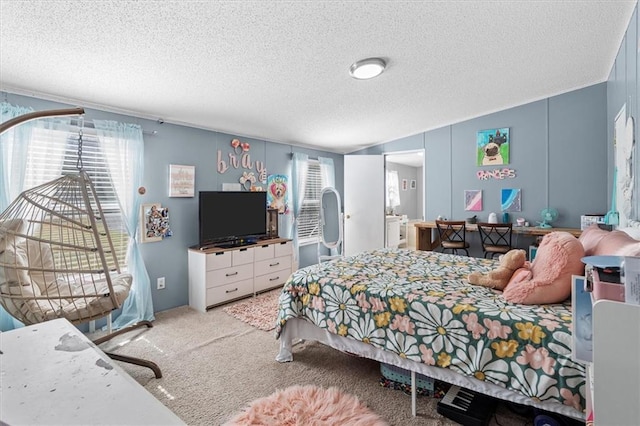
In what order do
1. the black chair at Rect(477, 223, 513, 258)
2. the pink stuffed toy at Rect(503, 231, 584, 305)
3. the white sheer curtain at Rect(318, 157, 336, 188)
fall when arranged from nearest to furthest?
the pink stuffed toy at Rect(503, 231, 584, 305)
the black chair at Rect(477, 223, 513, 258)
the white sheer curtain at Rect(318, 157, 336, 188)

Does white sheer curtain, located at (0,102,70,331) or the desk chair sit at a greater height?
white sheer curtain, located at (0,102,70,331)

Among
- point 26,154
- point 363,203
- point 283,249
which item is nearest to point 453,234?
point 363,203

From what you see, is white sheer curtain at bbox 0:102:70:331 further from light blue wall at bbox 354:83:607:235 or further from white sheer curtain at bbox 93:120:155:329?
light blue wall at bbox 354:83:607:235

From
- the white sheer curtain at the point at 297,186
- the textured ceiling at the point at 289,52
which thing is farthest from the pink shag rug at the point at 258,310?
the textured ceiling at the point at 289,52

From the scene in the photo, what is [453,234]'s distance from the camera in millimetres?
4695

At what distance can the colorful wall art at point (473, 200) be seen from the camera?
4648 mm

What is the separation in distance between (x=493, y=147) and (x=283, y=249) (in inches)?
130

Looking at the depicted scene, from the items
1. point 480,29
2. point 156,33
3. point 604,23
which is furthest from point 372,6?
→ point 604,23

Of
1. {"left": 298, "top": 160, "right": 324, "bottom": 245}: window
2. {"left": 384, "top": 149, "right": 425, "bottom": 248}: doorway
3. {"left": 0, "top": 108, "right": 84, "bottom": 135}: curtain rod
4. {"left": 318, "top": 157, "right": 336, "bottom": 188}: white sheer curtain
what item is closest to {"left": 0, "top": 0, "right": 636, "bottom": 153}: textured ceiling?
{"left": 0, "top": 108, "right": 84, "bottom": 135}: curtain rod

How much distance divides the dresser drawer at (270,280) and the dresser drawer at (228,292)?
11 centimetres

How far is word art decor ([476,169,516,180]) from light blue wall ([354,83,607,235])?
0.04m

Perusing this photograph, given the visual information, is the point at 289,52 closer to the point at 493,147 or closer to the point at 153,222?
the point at 153,222

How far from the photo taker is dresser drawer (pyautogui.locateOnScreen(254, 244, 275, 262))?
13.5 ft

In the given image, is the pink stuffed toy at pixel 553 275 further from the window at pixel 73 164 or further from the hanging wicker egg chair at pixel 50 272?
the window at pixel 73 164
